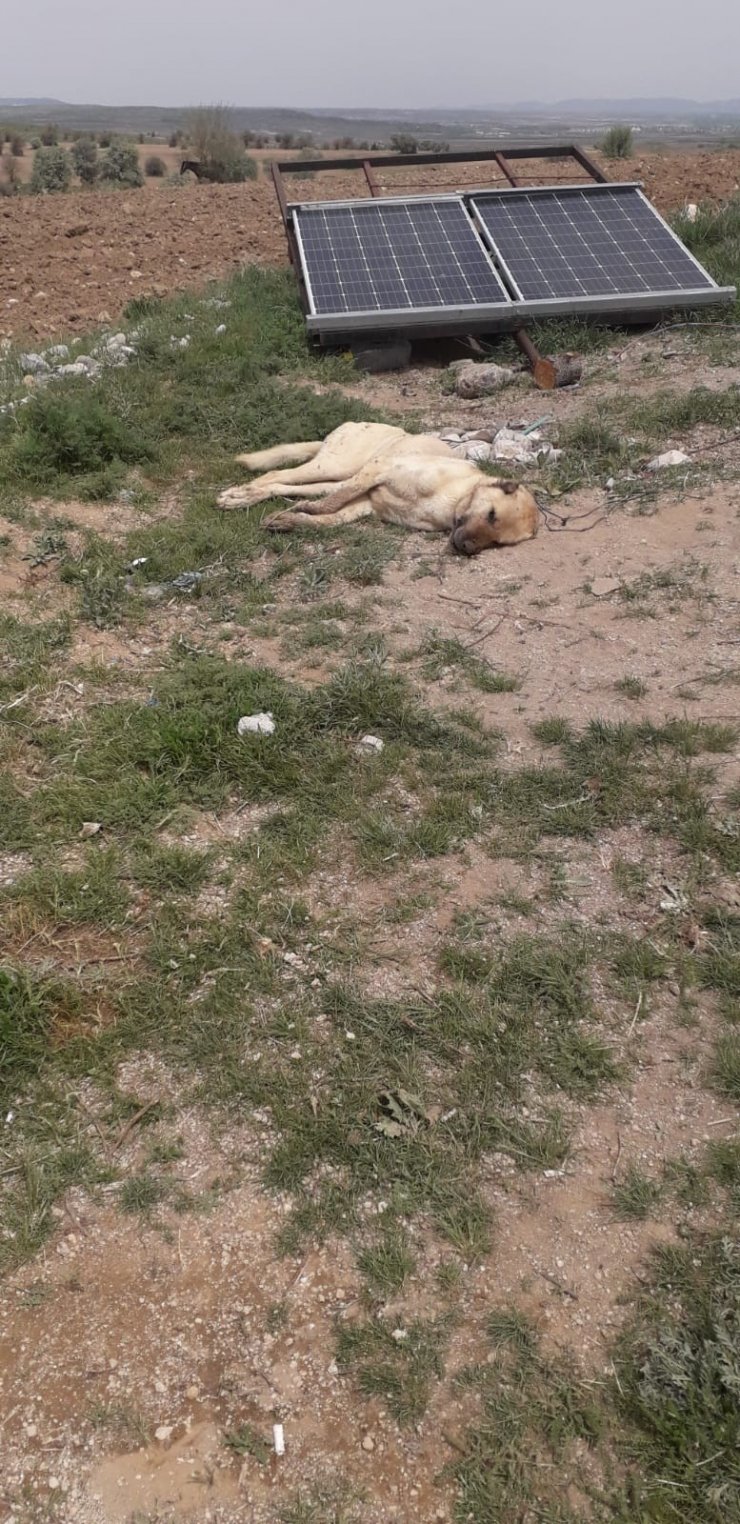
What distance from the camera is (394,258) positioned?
8.41 m

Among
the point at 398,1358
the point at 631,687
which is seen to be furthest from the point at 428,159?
the point at 398,1358

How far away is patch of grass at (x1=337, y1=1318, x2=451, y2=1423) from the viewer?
76.6 inches

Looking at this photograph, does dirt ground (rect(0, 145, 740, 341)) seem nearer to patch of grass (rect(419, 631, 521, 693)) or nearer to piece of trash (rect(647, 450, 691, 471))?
piece of trash (rect(647, 450, 691, 471))

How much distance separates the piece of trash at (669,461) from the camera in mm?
5906

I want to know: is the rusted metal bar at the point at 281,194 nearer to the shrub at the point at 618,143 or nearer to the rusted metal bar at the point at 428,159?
the rusted metal bar at the point at 428,159

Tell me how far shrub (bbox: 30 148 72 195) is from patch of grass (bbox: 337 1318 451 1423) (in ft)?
74.3

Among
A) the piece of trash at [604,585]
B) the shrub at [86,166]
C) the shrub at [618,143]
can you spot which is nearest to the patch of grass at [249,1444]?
the piece of trash at [604,585]

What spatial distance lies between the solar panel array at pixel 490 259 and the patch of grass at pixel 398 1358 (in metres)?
7.60

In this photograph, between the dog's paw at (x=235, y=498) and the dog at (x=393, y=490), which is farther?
the dog's paw at (x=235, y=498)

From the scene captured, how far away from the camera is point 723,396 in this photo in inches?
256

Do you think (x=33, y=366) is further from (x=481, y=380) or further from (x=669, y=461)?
(x=669, y=461)

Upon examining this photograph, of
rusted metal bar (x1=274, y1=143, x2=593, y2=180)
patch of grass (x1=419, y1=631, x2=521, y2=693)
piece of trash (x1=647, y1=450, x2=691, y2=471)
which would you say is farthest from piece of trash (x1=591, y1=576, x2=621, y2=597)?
rusted metal bar (x1=274, y1=143, x2=593, y2=180)

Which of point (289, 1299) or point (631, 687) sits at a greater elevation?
point (631, 687)

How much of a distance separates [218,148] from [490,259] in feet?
51.4
